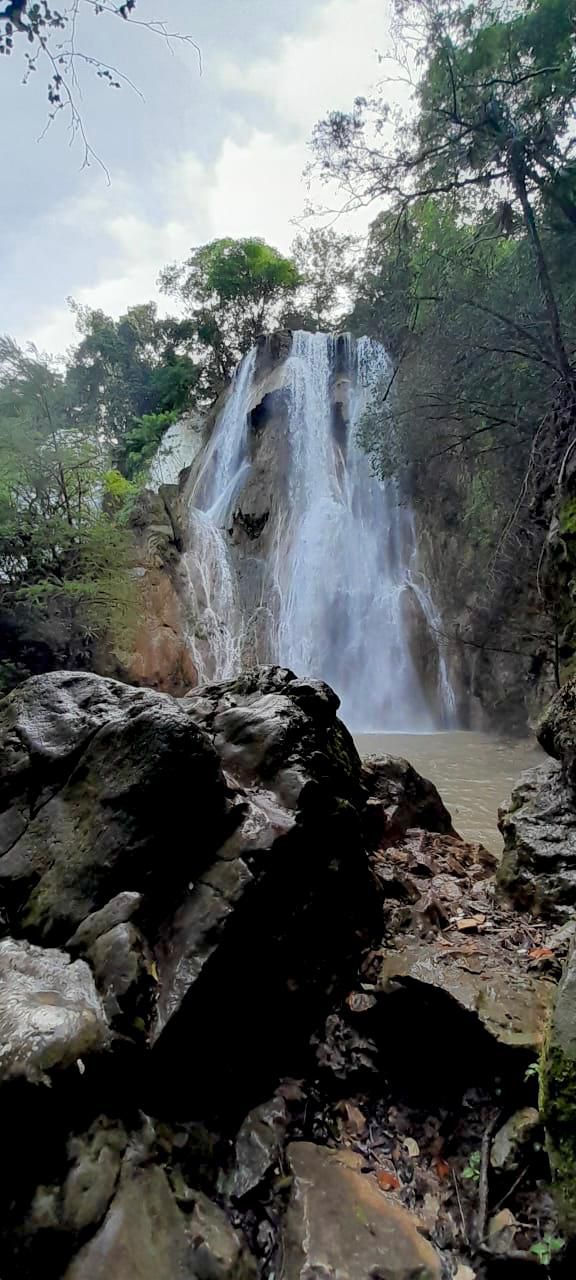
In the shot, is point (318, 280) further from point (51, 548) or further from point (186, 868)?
point (186, 868)

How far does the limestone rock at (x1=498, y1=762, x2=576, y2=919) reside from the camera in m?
3.19

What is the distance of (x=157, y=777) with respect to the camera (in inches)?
95.7

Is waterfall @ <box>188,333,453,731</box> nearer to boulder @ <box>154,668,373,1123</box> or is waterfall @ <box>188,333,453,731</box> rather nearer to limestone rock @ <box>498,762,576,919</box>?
limestone rock @ <box>498,762,576,919</box>

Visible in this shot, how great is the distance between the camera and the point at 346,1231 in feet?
5.24

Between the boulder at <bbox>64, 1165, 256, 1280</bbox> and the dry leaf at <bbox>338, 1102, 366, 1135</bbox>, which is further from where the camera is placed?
the dry leaf at <bbox>338, 1102, 366, 1135</bbox>

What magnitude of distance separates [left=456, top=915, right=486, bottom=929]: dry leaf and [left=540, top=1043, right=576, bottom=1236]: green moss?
134cm

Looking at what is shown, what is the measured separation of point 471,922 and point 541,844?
83cm

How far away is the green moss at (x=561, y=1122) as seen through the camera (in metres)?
1.38

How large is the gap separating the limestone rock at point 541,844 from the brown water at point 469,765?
3.16 feet

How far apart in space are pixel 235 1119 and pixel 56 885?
105 cm

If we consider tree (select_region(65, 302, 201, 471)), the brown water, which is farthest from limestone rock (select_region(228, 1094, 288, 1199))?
tree (select_region(65, 302, 201, 471))

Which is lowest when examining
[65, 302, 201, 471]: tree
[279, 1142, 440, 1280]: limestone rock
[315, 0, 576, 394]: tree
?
[279, 1142, 440, 1280]: limestone rock

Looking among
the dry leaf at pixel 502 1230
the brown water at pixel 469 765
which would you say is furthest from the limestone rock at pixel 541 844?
the dry leaf at pixel 502 1230

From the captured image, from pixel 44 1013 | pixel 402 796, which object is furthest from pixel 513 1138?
pixel 402 796
